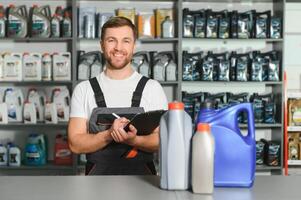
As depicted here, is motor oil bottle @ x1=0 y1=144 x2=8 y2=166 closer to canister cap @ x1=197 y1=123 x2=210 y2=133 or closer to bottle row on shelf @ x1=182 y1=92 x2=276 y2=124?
bottle row on shelf @ x1=182 y1=92 x2=276 y2=124

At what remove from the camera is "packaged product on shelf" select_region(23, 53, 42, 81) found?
4.39 meters

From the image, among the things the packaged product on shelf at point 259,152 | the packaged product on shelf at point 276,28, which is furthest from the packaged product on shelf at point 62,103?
the packaged product on shelf at point 276,28

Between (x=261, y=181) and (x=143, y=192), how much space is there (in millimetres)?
511

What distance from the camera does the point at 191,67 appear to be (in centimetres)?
445

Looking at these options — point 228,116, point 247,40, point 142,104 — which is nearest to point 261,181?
point 228,116

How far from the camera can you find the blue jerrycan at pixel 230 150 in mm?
1737

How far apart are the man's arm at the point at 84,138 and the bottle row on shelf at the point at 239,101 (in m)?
2.23

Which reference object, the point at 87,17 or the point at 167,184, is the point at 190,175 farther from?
the point at 87,17

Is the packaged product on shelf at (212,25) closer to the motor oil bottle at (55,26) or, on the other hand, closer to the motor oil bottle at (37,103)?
the motor oil bottle at (55,26)

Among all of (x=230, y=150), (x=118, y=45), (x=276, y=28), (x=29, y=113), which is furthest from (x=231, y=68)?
(x=230, y=150)

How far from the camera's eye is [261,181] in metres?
1.90

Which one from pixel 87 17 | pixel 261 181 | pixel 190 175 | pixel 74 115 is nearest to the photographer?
pixel 190 175

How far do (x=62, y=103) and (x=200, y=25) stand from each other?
1.48m

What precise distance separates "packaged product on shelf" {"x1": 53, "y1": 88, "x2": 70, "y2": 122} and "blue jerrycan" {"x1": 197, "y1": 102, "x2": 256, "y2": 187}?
2.81 metres
